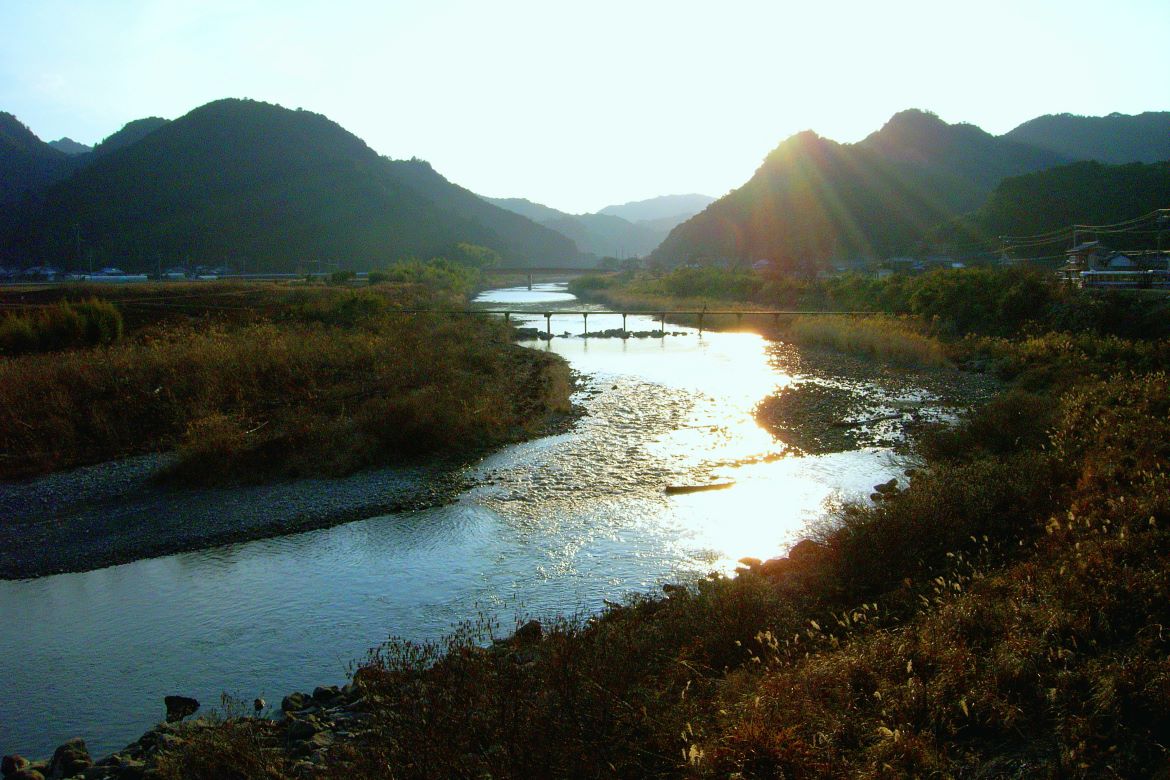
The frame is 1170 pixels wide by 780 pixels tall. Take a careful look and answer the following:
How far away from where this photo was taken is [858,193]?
446 feet

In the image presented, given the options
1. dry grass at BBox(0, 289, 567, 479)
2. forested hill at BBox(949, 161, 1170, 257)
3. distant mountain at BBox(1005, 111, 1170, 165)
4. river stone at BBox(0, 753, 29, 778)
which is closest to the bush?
dry grass at BBox(0, 289, 567, 479)

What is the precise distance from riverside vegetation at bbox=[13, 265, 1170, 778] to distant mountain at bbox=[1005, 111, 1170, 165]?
599 ft

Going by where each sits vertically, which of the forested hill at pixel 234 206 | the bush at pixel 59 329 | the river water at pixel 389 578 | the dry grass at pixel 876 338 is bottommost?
the river water at pixel 389 578

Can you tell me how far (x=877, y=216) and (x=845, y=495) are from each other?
12303 centimetres

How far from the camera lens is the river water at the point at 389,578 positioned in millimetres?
8898

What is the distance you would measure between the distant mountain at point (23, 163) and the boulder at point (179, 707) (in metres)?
139

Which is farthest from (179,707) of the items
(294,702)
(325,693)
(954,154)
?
(954,154)

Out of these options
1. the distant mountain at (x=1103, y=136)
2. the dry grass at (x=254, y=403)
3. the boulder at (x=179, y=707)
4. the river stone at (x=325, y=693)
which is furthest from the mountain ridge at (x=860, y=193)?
the boulder at (x=179, y=707)

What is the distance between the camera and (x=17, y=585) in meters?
12.4

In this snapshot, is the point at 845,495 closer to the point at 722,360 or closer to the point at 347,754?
the point at 347,754

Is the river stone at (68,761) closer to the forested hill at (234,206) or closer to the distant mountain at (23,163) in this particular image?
the forested hill at (234,206)

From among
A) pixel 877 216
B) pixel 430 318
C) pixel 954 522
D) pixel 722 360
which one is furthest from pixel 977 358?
pixel 877 216

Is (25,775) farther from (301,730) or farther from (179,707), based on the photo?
(301,730)

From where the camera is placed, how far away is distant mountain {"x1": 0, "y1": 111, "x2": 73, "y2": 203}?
398 ft
